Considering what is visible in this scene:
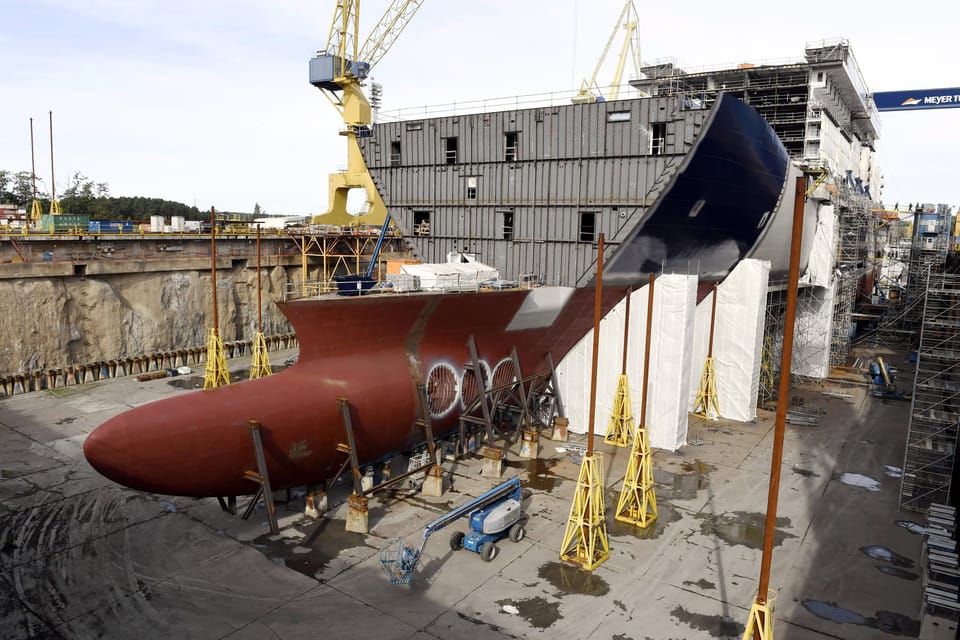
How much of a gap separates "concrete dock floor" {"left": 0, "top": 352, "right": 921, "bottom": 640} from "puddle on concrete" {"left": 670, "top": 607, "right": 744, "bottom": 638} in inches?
1.8

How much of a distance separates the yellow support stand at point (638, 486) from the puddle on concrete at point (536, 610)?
4.99 metres

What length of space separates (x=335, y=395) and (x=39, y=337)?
78.0 feet

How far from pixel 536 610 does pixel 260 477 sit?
26.1 feet

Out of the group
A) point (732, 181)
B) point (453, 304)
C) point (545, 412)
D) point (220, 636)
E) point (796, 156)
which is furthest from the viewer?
point (796, 156)

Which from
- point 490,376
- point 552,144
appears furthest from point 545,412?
point 552,144

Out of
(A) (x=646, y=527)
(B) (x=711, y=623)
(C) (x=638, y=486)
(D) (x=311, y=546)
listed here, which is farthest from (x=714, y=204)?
(D) (x=311, y=546)

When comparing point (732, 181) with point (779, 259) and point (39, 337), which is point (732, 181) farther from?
point (39, 337)

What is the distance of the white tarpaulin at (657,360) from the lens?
25750 mm

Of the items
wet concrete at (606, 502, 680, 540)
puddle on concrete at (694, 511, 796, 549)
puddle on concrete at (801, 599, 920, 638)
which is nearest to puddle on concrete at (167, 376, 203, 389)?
wet concrete at (606, 502, 680, 540)

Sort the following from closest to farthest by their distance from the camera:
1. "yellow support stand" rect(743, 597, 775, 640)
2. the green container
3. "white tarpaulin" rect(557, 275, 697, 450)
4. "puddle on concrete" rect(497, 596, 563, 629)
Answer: "yellow support stand" rect(743, 597, 775, 640)
"puddle on concrete" rect(497, 596, 563, 629)
"white tarpaulin" rect(557, 275, 697, 450)
the green container

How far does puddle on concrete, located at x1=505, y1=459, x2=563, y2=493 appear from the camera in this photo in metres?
21.7

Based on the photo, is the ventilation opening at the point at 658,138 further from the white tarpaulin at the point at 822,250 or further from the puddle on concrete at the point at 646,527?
the white tarpaulin at the point at 822,250

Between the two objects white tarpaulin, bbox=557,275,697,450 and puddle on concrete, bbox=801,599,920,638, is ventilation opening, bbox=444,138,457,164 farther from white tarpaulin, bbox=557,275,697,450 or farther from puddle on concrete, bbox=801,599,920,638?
puddle on concrete, bbox=801,599,920,638

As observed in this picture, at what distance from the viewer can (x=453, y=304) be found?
2105 cm
